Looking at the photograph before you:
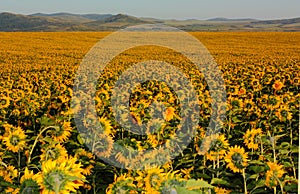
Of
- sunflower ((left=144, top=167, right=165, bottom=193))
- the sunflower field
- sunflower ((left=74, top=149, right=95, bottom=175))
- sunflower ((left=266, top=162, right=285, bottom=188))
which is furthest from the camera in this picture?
sunflower ((left=74, top=149, right=95, bottom=175))

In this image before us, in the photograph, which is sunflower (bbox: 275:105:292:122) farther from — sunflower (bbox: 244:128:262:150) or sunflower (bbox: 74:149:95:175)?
sunflower (bbox: 74:149:95:175)

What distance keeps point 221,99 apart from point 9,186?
5.09 metres

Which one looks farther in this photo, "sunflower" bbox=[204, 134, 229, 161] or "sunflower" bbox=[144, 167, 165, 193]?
"sunflower" bbox=[204, 134, 229, 161]

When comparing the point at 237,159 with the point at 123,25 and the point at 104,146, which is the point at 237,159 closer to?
the point at 104,146

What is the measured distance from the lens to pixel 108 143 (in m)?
3.26

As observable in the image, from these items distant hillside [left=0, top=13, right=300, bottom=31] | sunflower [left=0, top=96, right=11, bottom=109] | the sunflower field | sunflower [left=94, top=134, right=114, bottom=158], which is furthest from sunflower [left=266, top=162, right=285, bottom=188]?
distant hillside [left=0, top=13, right=300, bottom=31]

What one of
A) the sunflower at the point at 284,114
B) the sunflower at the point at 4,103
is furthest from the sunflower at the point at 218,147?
the sunflower at the point at 4,103

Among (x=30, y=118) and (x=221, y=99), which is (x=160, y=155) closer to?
(x=30, y=118)

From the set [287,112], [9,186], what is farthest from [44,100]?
[9,186]

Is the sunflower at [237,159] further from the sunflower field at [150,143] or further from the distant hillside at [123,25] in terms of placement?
the distant hillside at [123,25]

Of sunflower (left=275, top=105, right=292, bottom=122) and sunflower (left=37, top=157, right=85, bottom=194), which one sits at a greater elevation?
sunflower (left=37, top=157, right=85, bottom=194)

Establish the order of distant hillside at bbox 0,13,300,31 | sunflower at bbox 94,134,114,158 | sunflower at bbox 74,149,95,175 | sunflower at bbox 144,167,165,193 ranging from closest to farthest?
sunflower at bbox 144,167,165,193 → sunflower at bbox 74,149,95,175 → sunflower at bbox 94,134,114,158 → distant hillside at bbox 0,13,300,31

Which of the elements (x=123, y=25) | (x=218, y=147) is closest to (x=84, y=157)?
(x=218, y=147)

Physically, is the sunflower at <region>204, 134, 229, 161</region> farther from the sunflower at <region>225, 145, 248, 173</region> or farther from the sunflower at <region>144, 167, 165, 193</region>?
the sunflower at <region>144, 167, 165, 193</region>
